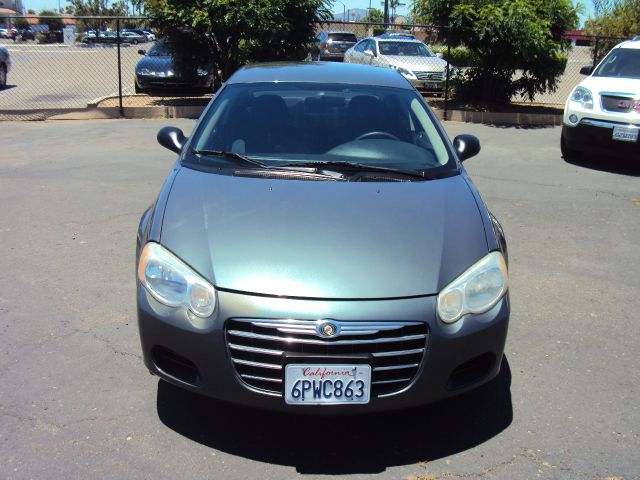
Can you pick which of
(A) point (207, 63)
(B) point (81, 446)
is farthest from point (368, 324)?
(A) point (207, 63)

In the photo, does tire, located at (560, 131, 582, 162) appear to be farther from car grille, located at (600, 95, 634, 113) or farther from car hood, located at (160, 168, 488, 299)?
car hood, located at (160, 168, 488, 299)

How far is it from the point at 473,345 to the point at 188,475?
138cm

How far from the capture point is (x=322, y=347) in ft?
9.30

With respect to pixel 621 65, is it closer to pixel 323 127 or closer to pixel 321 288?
pixel 323 127

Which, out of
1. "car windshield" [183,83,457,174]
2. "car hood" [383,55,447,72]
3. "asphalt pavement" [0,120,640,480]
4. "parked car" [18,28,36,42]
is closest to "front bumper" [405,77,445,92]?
"car hood" [383,55,447,72]

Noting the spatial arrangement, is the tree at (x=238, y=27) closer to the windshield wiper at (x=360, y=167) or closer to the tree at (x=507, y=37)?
the tree at (x=507, y=37)

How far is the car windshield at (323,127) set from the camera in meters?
4.18

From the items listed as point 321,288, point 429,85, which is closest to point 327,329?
point 321,288

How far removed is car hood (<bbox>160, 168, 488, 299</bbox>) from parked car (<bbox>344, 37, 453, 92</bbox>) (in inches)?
494

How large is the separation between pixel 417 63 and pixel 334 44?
45.5ft

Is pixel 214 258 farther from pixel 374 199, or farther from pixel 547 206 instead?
pixel 547 206

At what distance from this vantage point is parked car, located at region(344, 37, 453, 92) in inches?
658

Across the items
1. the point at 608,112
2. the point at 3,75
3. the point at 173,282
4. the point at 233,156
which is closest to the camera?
the point at 173,282

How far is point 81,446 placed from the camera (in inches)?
123
